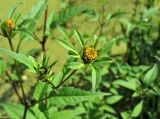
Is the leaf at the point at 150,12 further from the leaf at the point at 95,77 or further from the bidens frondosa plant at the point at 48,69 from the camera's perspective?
the leaf at the point at 95,77

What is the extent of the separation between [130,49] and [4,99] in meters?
1.23

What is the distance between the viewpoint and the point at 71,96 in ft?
6.11

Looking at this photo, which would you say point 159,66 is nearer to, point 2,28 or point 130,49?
point 130,49

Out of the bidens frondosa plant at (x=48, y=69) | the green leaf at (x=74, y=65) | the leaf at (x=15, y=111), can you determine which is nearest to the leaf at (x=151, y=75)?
the bidens frondosa plant at (x=48, y=69)

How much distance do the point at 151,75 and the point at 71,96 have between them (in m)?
0.94

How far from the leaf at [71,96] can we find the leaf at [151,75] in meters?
0.86

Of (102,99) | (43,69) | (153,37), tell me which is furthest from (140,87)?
(153,37)

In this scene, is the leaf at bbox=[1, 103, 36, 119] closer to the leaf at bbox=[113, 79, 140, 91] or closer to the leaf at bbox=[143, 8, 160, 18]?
the leaf at bbox=[113, 79, 140, 91]

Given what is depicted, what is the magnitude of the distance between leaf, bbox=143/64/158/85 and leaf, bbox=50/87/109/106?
861mm

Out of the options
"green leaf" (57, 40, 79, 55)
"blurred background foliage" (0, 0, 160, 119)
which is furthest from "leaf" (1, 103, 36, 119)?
"green leaf" (57, 40, 79, 55)

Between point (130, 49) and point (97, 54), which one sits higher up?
point (97, 54)

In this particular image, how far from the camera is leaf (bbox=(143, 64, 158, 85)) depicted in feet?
8.64

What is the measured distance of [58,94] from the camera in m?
1.91

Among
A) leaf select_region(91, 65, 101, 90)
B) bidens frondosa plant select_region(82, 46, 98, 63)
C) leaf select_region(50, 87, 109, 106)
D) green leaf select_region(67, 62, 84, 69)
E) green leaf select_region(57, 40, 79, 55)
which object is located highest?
green leaf select_region(57, 40, 79, 55)
